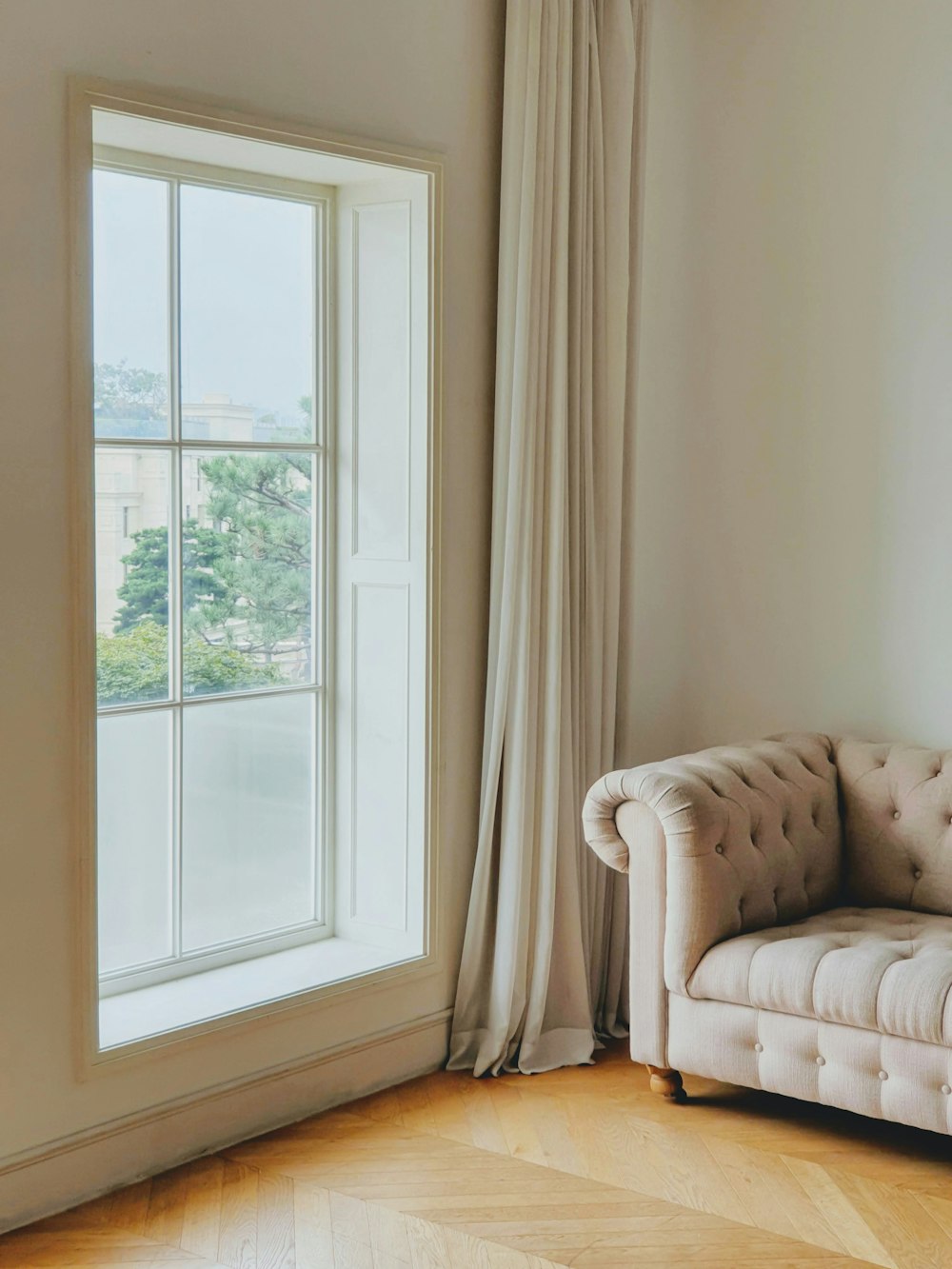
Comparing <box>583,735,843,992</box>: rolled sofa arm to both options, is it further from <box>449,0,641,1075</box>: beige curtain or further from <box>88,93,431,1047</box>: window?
<box>88,93,431,1047</box>: window

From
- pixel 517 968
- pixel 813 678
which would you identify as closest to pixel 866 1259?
pixel 517 968

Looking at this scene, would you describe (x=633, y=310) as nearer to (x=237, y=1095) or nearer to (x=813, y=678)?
(x=813, y=678)

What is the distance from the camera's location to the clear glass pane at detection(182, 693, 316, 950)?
331 centimetres

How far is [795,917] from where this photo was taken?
341cm

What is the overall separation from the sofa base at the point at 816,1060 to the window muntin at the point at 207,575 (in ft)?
3.41

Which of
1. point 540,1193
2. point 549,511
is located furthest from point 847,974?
point 549,511

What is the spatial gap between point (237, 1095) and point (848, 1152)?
1.34 m

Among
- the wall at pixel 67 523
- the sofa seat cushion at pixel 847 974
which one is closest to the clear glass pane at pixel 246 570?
the wall at pixel 67 523

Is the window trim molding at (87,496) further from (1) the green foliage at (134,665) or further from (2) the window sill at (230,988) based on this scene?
(1) the green foliage at (134,665)

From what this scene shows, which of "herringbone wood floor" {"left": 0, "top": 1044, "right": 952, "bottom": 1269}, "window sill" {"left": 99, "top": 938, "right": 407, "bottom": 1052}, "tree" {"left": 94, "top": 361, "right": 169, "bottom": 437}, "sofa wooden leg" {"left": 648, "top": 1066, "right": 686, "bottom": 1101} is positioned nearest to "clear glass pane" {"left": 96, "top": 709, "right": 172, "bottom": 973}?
"window sill" {"left": 99, "top": 938, "right": 407, "bottom": 1052}

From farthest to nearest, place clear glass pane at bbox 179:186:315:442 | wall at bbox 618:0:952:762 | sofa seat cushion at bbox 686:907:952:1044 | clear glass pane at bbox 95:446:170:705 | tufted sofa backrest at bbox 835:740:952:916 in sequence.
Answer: wall at bbox 618:0:952:762, tufted sofa backrest at bbox 835:740:952:916, clear glass pane at bbox 179:186:315:442, clear glass pane at bbox 95:446:170:705, sofa seat cushion at bbox 686:907:952:1044

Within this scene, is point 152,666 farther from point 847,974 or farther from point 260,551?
point 847,974

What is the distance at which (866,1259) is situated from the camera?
259 cm

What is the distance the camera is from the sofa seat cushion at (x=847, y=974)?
2824 mm
